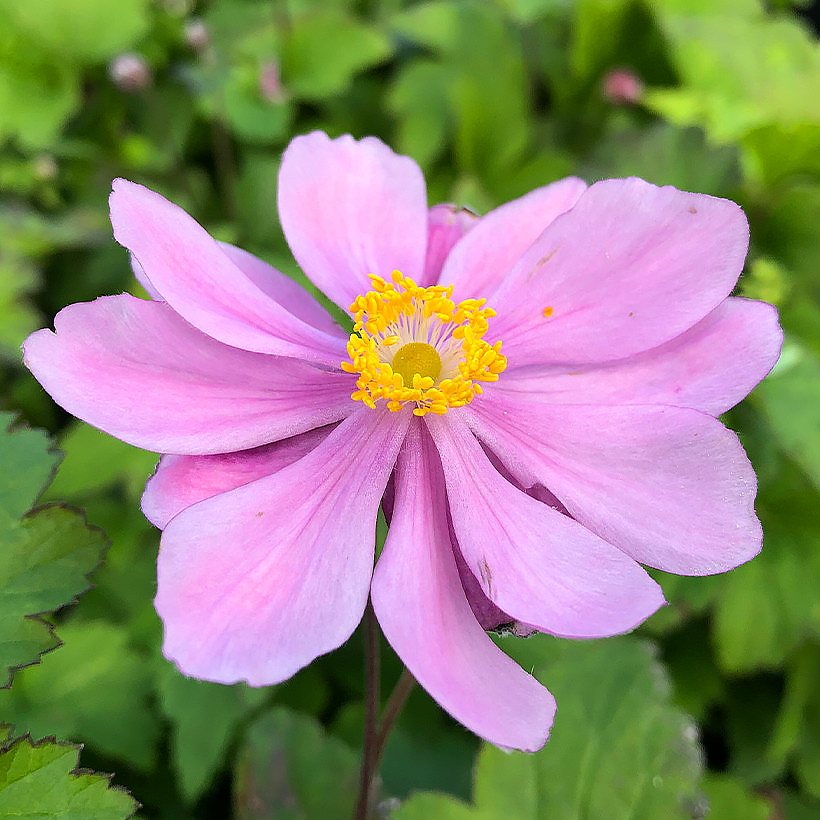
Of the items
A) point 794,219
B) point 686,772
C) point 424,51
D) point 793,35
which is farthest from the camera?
point 424,51

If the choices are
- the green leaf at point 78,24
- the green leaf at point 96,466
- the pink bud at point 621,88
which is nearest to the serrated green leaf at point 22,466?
the green leaf at point 96,466

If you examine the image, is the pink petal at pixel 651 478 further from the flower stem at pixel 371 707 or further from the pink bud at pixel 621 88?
the pink bud at pixel 621 88

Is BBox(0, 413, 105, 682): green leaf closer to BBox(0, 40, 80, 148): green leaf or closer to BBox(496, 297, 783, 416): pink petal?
BBox(496, 297, 783, 416): pink petal

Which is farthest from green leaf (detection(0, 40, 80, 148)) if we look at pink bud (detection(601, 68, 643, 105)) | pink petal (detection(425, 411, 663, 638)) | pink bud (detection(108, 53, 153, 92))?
pink petal (detection(425, 411, 663, 638))

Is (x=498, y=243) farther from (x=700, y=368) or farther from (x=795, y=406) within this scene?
(x=795, y=406)

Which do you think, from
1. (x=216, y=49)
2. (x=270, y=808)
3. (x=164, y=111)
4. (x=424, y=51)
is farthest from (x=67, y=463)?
(x=424, y=51)

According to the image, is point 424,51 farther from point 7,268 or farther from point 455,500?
point 455,500

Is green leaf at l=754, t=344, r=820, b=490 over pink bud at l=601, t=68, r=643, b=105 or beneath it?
beneath
